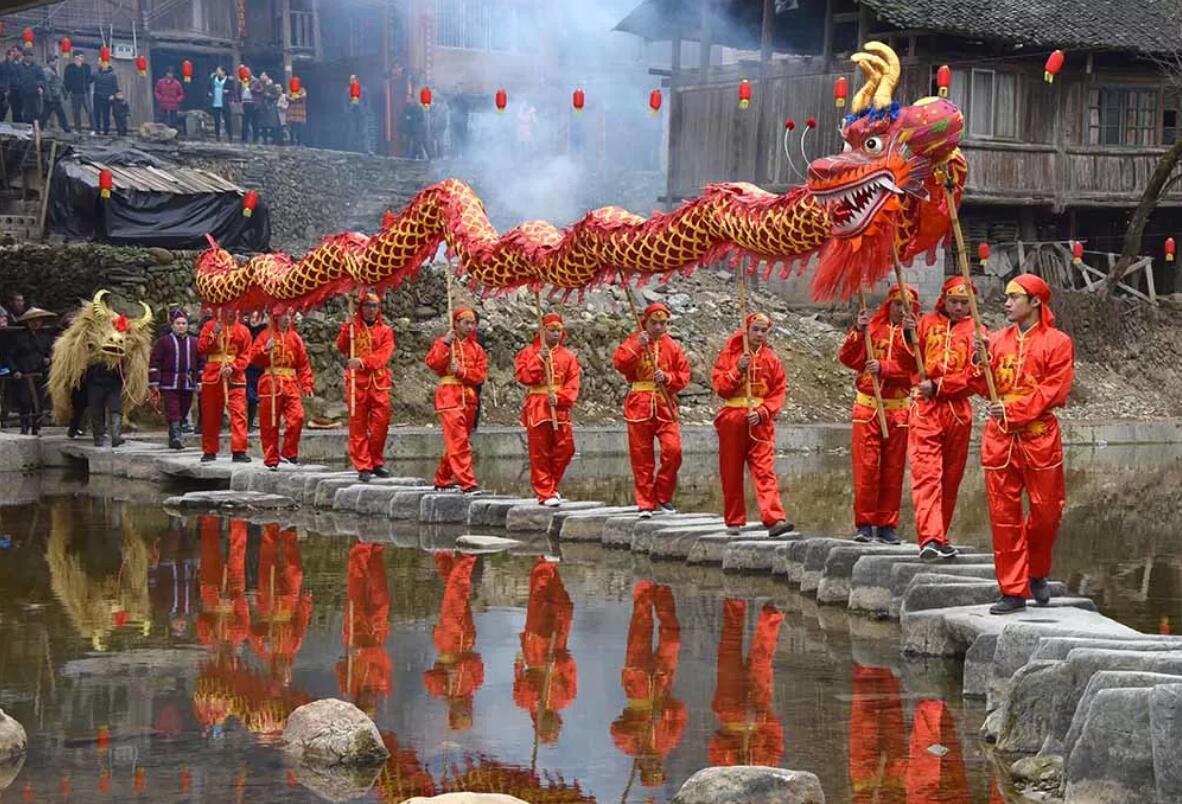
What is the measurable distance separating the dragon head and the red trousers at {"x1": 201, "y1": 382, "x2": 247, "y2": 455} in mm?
9029

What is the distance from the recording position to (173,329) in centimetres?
2084

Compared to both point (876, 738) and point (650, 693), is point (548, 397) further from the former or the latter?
point (876, 738)

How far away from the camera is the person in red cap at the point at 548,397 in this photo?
15.4m

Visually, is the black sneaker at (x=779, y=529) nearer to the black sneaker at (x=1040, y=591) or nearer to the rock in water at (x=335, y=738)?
the black sneaker at (x=1040, y=591)

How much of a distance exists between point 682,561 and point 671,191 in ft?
67.5

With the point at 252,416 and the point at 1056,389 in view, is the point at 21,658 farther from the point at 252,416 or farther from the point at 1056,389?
the point at 252,416

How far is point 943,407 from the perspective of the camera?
11.7 meters

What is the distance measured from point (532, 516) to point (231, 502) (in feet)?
10.5

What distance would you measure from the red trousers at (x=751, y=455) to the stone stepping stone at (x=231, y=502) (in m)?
5.14

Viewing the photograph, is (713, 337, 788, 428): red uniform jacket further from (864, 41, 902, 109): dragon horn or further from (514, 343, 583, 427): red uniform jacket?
(864, 41, 902, 109): dragon horn

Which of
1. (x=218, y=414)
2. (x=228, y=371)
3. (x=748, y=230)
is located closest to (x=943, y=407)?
(x=748, y=230)

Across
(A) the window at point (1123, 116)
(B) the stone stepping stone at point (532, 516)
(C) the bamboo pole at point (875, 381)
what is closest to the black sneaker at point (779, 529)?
(C) the bamboo pole at point (875, 381)

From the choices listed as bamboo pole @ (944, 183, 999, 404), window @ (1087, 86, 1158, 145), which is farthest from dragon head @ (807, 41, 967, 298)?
window @ (1087, 86, 1158, 145)

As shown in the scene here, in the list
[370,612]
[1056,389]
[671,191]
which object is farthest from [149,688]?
[671,191]
